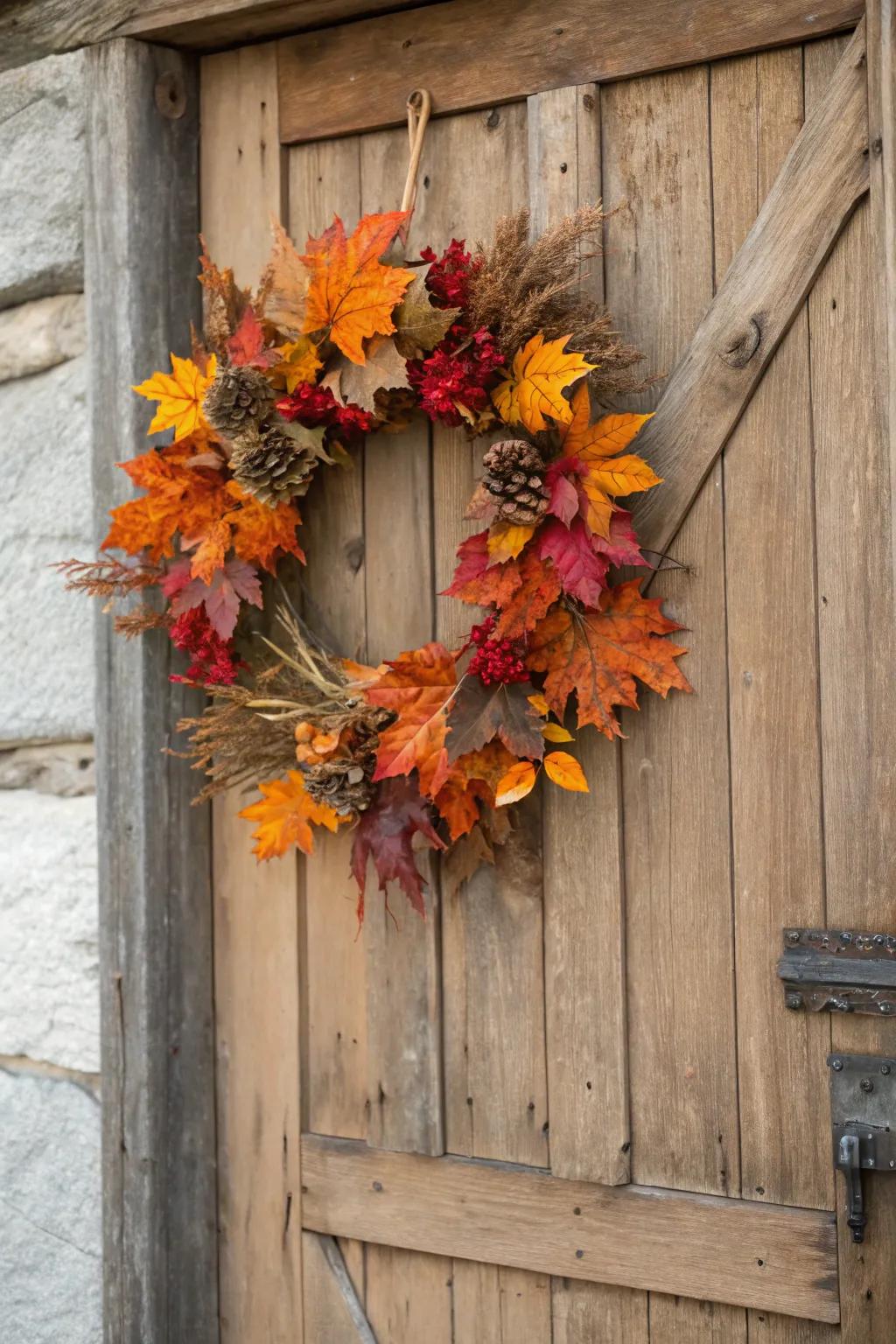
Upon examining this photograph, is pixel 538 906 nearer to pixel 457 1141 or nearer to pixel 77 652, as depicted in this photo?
pixel 457 1141

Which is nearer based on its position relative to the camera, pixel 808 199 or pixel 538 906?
pixel 808 199

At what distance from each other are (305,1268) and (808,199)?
175 centimetres

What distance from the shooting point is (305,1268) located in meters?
2.03

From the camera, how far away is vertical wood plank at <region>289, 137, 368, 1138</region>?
6.48ft

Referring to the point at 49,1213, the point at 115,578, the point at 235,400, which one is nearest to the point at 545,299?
the point at 235,400

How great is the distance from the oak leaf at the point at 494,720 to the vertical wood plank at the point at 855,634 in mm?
383

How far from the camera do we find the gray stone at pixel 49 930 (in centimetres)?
208

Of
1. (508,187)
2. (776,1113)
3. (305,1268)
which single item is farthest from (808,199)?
(305,1268)

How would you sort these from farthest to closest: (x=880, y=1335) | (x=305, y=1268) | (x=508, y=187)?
(x=305, y=1268) < (x=508, y=187) < (x=880, y=1335)

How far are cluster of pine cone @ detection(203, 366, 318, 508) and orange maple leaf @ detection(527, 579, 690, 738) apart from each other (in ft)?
1.40

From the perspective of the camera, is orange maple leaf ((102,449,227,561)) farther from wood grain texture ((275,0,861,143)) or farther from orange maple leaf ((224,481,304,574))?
wood grain texture ((275,0,861,143))

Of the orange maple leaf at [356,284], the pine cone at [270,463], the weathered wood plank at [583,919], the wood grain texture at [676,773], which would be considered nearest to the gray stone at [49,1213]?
the weathered wood plank at [583,919]

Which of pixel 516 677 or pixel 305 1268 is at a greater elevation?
pixel 516 677

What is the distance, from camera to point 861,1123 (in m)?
1.62
